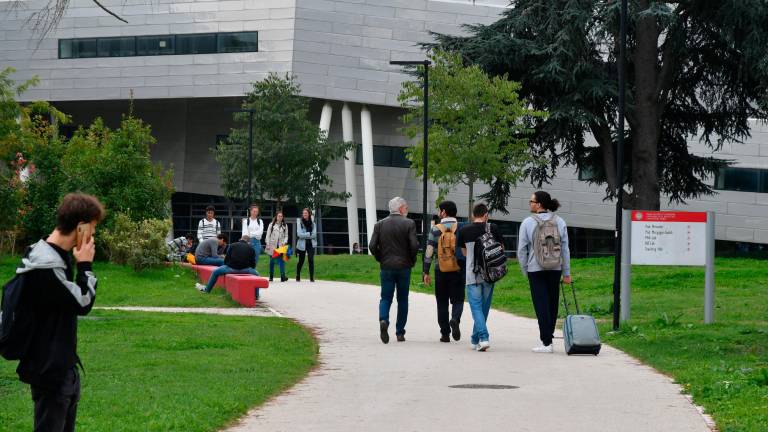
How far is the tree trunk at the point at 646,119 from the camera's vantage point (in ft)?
130

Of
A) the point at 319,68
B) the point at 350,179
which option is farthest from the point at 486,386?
the point at 350,179

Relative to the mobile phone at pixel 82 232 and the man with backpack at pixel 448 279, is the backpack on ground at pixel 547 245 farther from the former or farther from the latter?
the mobile phone at pixel 82 232

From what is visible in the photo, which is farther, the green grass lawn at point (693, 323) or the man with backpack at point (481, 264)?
the man with backpack at point (481, 264)

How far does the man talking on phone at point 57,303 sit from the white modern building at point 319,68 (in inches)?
2164

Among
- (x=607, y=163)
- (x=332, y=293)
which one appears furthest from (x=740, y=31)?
(x=332, y=293)

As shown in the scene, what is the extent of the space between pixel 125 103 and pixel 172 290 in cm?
4527

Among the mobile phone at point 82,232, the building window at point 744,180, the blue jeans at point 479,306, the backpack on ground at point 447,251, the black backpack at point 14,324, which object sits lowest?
the blue jeans at point 479,306

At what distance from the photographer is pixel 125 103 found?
70.3 meters

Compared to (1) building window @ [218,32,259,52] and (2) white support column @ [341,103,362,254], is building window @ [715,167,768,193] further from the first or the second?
(1) building window @ [218,32,259,52]

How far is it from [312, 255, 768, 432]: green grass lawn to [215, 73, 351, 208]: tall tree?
597 inches

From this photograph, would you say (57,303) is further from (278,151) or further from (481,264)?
(278,151)

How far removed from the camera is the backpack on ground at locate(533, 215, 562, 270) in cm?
1534

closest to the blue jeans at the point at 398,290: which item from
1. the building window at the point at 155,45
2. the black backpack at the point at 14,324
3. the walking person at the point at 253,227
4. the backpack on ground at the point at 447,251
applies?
the backpack on ground at the point at 447,251

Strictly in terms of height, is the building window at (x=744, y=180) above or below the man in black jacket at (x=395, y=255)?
above
